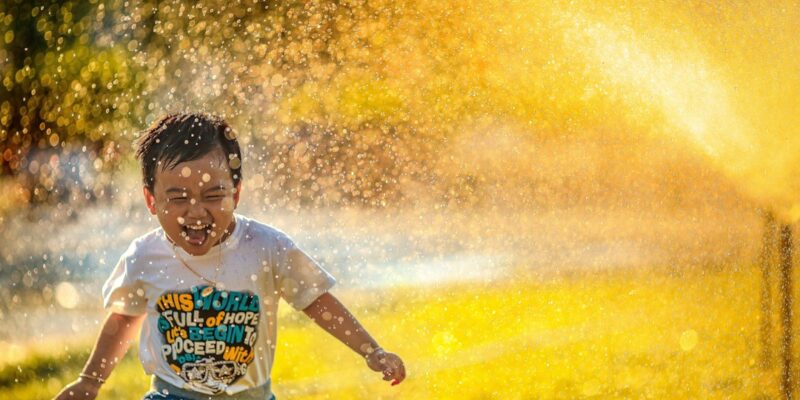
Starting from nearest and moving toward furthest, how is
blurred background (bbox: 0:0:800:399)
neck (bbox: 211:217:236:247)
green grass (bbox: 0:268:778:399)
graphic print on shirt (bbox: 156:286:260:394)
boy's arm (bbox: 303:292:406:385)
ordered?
1. graphic print on shirt (bbox: 156:286:260:394)
2. neck (bbox: 211:217:236:247)
3. boy's arm (bbox: 303:292:406:385)
4. green grass (bbox: 0:268:778:399)
5. blurred background (bbox: 0:0:800:399)

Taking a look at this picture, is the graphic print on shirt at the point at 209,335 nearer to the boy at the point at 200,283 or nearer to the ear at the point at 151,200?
the boy at the point at 200,283

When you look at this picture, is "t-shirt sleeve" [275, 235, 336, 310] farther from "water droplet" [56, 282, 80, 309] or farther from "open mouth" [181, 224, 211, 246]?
"water droplet" [56, 282, 80, 309]

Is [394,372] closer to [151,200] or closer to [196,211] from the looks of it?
[196,211]

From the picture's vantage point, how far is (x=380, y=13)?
6.36m

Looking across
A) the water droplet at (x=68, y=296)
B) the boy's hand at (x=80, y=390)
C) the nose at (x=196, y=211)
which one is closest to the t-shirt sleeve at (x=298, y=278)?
the nose at (x=196, y=211)

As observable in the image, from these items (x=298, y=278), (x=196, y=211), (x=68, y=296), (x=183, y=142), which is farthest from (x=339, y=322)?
(x=68, y=296)

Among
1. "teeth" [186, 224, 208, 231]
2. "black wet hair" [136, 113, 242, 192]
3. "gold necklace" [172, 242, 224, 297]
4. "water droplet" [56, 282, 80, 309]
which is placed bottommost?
"gold necklace" [172, 242, 224, 297]

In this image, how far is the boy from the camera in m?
2.50

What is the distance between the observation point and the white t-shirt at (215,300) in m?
2.49

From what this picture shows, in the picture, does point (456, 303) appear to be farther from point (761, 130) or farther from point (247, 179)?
point (761, 130)

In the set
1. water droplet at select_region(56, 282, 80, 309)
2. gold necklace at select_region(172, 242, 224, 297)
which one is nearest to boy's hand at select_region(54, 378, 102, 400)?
gold necklace at select_region(172, 242, 224, 297)

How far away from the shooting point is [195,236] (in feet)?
8.32

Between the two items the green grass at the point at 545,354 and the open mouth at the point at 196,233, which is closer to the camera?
the open mouth at the point at 196,233

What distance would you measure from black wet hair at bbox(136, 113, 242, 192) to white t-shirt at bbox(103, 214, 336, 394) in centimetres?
15
